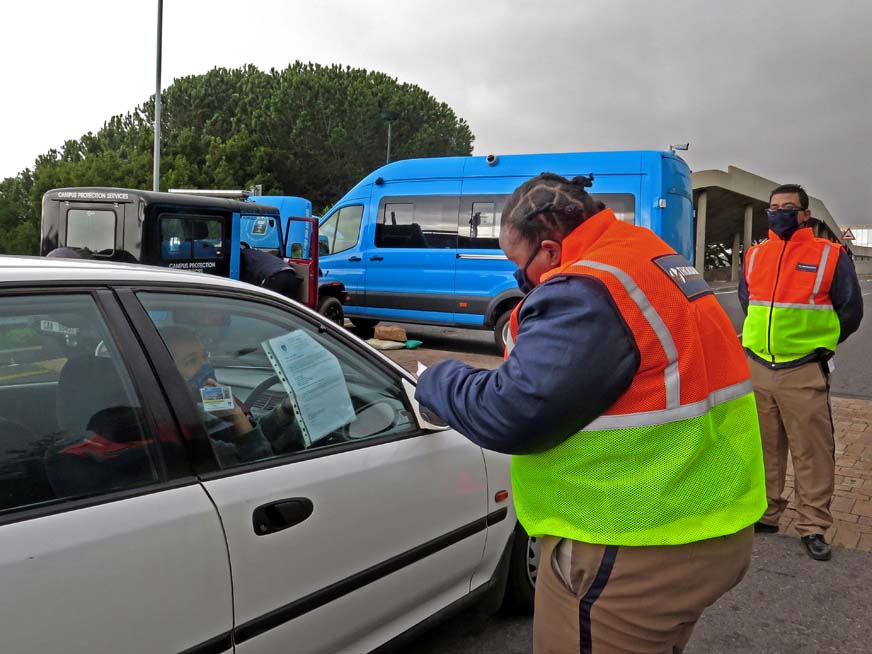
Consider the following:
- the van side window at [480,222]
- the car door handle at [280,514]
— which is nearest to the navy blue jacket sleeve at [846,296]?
the car door handle at [280,514]

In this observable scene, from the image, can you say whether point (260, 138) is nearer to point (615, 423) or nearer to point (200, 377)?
point (200, 377)

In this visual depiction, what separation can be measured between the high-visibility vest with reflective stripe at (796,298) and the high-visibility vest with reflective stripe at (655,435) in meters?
2.67

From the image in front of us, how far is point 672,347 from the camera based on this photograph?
1506mm

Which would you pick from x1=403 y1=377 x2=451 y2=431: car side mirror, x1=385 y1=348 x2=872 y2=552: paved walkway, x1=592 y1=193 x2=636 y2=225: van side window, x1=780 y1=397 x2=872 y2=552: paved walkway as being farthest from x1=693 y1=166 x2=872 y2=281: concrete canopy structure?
x1=403 y1=377 x2=451 y2=431: car side mirror

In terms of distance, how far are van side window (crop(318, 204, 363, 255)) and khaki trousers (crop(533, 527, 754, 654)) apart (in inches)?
446

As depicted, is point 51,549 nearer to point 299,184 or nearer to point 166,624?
point 166,624

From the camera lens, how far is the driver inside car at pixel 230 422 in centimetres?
194

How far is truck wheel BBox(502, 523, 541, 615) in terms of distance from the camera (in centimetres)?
297

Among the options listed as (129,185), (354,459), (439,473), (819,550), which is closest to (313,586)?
(354,459)

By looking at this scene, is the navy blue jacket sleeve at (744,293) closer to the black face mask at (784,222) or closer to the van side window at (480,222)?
the black face mask at (784,222)

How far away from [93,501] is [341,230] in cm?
1162

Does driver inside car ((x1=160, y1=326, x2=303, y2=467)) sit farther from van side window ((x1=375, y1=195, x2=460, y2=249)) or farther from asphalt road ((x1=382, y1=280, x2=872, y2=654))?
van side window ((x1=375, y1=195, x2=460, y2=249))

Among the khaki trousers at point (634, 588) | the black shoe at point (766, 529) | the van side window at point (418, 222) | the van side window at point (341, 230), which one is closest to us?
the khaki trousers at point (634, 588)

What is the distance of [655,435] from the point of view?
151 cm
